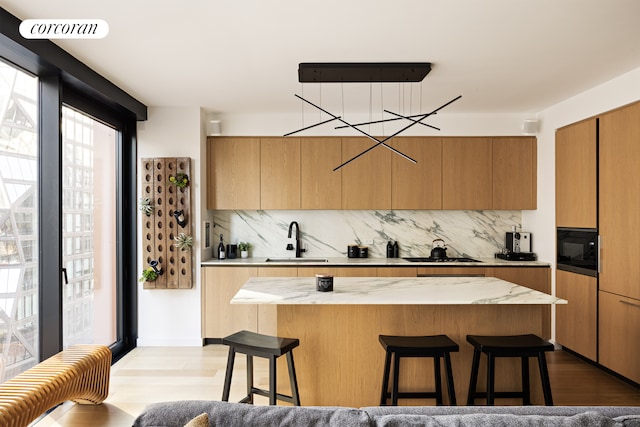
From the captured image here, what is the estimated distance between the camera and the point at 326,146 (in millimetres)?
5125

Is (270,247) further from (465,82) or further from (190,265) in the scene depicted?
(465,82)

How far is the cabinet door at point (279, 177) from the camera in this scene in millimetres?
5117

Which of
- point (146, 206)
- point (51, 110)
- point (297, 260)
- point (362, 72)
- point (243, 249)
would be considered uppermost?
point (362, 72)

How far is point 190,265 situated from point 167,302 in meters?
0.48

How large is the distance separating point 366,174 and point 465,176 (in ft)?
3.69

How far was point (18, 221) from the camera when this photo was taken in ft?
9.74

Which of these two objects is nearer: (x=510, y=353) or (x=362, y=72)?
(x=510, y=353)

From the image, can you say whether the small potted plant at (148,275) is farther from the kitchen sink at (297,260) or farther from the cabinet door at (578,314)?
the cabinet door at (578,314)

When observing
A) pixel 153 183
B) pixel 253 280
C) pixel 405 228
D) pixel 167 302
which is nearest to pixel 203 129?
pixel 153 183

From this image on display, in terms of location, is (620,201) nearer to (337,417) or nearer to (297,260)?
(297,260)

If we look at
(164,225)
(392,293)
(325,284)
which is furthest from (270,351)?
(164,225)

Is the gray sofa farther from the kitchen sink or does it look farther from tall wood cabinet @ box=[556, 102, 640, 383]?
the kitchen sink

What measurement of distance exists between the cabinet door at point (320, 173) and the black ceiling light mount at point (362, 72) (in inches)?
56.3

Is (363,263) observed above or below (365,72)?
below
